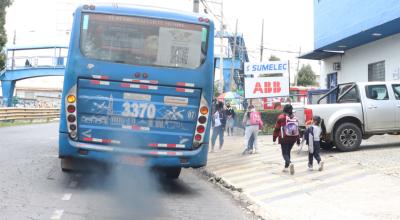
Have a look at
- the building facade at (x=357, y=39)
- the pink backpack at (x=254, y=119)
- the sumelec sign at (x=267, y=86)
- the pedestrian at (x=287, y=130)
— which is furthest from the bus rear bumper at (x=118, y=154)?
the sumelec sign at (x=267, y=86)

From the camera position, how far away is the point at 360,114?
14023mm

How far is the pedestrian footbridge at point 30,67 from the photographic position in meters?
40.2

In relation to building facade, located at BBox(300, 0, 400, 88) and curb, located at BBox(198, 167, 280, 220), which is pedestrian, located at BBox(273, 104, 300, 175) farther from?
building facade, located at BBox(300, 0, 400, 88)

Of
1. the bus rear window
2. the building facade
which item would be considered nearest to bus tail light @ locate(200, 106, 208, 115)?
the bus rear window

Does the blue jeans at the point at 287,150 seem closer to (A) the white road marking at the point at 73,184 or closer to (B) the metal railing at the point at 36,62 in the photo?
(A) the white road marking at the point at 73,184

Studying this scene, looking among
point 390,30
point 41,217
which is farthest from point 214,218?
point 390,30

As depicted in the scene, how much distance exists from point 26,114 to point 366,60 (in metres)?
22.6

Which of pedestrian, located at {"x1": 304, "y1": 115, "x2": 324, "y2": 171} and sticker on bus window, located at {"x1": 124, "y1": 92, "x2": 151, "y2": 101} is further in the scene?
pedestrian, located at {"x1": 304, "y1": 115, "x2": 324, "y2": 171}

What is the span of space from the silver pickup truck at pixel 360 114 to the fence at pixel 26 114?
72.2 feet

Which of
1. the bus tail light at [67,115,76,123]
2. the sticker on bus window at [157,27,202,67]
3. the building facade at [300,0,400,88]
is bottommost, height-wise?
the bus tail light at [67,115,76,123]

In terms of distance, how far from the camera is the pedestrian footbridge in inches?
1581

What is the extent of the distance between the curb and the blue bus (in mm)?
1082

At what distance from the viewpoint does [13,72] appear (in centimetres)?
4116

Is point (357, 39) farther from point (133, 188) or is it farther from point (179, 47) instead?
point (133, 188)
